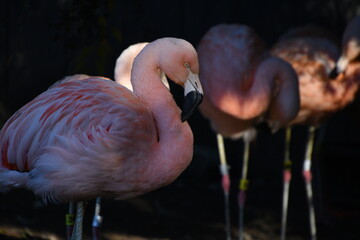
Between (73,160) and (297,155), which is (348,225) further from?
(73,160)

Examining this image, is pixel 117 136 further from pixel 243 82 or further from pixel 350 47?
pixel 350 47

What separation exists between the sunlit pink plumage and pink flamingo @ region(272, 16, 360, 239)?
2.11 meters

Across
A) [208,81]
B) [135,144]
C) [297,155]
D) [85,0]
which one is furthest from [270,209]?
[135,144]

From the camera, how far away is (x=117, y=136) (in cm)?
261

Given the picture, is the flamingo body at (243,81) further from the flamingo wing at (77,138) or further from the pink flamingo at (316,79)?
the flamingo wing at (77,138)

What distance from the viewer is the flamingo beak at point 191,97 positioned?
254 cm

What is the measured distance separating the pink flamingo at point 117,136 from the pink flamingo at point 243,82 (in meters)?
1.52

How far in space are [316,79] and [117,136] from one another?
240 centimetres

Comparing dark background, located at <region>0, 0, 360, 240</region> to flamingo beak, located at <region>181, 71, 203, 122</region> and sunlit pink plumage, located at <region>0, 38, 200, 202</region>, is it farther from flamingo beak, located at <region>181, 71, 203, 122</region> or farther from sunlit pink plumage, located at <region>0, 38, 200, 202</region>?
flamingo beak, located at <region>181, 71, 203, 122</region>

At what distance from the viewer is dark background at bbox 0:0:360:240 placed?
4.52m

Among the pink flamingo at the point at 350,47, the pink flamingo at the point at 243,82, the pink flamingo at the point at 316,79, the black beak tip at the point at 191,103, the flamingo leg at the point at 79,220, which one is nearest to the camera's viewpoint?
the black beak tip at the point at 191,103

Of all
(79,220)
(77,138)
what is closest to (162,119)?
(77,138)

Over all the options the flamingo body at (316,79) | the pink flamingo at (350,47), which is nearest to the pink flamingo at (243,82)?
the flamingo body at (316,79)

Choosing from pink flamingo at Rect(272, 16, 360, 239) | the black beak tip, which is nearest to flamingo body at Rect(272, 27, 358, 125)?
pink flamingo at Rect(272, 16, 360, 239)
